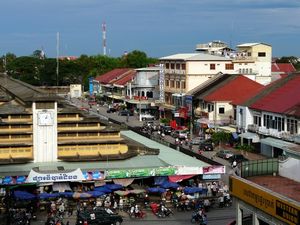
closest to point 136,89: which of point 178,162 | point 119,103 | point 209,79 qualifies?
point 119,103

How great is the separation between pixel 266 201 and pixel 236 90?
46.6 metres

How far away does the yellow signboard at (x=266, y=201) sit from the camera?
62.9ft

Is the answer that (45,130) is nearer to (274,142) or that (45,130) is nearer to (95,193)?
(95,193)

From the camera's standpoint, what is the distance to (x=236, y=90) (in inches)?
2633

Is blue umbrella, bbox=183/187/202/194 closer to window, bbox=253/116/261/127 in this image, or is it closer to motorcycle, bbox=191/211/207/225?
motorcycle, bbox=191/211/207/225

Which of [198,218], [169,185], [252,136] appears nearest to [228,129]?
[252,136]

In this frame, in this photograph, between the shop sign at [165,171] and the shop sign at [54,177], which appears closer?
the shop sign at [54,177]

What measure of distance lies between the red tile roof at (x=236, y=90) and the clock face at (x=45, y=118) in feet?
90.8

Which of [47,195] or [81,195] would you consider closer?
[47,195]

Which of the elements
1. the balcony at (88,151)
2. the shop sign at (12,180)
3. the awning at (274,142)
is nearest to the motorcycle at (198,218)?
the balcony at (88,151)

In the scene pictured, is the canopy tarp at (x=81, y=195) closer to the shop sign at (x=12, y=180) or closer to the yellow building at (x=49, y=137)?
the shop sign at (x=12, y=180)

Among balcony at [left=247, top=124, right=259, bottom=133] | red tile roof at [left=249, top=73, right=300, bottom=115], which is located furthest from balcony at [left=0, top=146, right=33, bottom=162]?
balcony at [left=247, top=124, right=259, bottom=133]

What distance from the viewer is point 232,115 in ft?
212

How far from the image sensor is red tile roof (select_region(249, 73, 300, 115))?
169 feet
